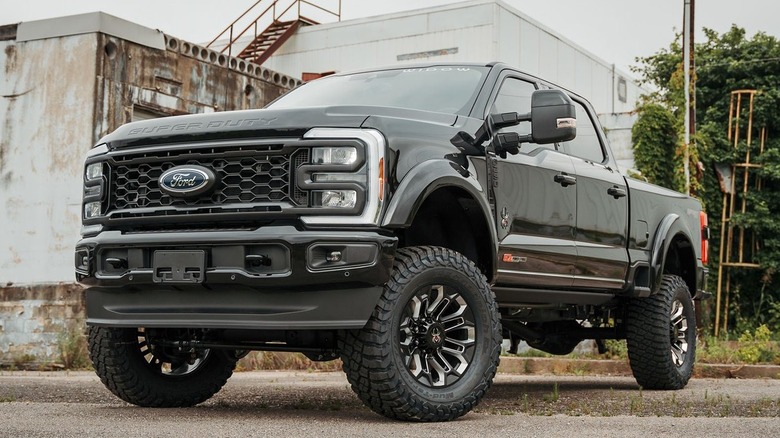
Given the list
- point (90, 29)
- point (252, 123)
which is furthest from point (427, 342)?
point (90, 29)

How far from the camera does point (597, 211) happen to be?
306 inches

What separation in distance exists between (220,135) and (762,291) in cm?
1796

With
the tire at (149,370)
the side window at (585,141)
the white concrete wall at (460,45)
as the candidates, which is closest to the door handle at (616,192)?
the side window at (585,141)

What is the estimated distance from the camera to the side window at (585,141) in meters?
7.92

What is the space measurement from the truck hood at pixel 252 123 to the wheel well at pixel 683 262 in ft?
13.4

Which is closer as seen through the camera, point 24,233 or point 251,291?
point 251,291

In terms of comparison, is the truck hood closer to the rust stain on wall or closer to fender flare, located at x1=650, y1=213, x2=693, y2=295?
fender flare, located at x1=650, y1=213, x2=693, y2=295

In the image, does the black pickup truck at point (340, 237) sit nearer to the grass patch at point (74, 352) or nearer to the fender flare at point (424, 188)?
the fender flare at point (424, 188)

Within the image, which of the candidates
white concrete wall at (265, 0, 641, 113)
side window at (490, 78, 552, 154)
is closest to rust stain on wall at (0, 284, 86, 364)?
side window at (490, 78, 552, 154)

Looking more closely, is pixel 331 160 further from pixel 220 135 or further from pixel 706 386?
pixel 706 386

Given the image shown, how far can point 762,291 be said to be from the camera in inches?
852

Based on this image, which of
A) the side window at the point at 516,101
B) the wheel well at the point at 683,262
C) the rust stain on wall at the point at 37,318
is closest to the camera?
the side window at the point at 516,101

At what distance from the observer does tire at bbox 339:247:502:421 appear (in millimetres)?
5344

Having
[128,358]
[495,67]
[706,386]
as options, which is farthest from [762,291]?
[128,358]
